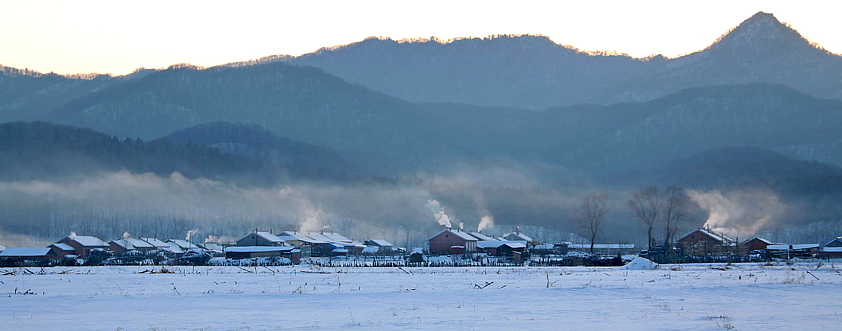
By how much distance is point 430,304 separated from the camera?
31.9 m

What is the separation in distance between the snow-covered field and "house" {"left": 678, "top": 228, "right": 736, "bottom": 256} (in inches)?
2715

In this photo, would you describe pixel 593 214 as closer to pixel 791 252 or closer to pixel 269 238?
pixel 791 252

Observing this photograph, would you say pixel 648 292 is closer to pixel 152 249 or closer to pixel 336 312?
pixel 336 312

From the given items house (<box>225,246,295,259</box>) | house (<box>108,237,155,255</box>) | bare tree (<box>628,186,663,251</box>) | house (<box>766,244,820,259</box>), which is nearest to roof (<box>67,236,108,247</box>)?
house (<box>108,237,155,255</box>)

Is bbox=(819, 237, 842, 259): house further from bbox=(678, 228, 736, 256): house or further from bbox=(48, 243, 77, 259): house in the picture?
bbox=(48, 243, 77, 259): house

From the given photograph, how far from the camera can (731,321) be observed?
25.1 metres

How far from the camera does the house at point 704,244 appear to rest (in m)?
111

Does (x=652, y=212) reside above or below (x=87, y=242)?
above

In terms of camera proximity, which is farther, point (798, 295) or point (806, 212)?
point (806, 212)

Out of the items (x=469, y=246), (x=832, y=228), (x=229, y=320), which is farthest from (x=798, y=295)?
(x=832, y=228)

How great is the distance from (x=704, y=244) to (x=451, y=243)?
3461cm

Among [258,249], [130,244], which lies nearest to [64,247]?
[130,244]

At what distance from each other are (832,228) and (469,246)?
2992 inches

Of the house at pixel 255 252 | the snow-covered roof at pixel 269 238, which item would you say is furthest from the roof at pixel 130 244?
the house at pixel 255 252
